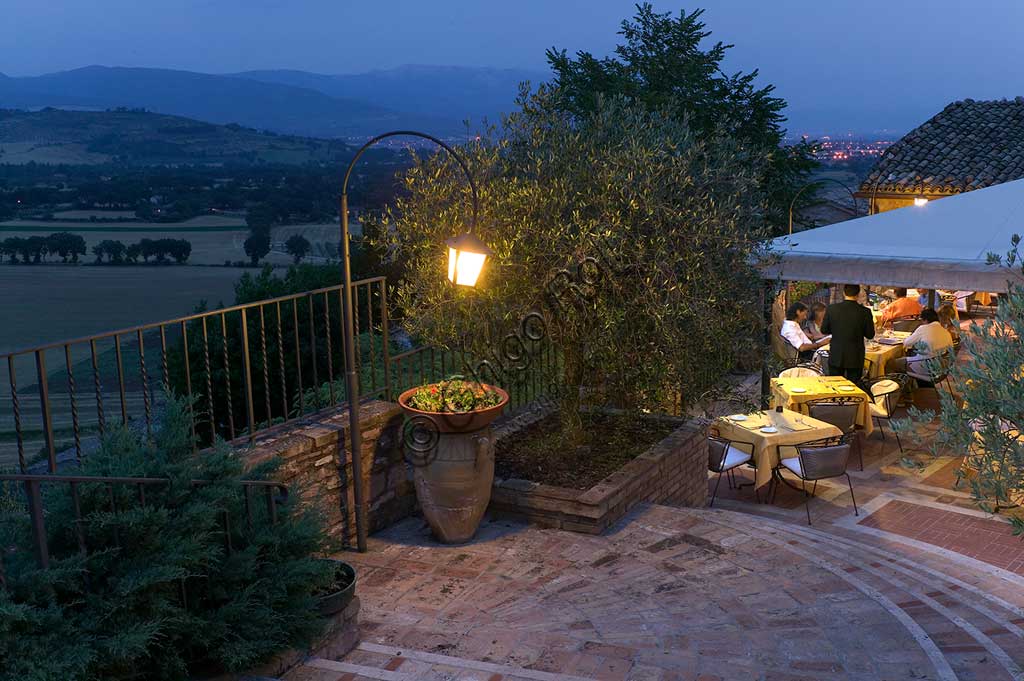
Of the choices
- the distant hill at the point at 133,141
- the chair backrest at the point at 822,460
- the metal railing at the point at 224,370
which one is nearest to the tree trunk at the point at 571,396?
the metal railing at the point at 224,370

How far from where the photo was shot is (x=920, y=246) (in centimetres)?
883

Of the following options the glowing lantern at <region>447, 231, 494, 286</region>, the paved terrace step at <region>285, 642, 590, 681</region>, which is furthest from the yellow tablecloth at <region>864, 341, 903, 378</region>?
the paved terrace step at <region>285, 642, 590, 681</region>

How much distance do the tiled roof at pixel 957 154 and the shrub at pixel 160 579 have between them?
21716mm

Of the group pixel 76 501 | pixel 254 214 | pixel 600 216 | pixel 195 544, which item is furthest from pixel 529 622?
pixel 254 214

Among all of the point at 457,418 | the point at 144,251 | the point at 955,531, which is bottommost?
the point at 144,251

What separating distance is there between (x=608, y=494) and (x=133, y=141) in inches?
2909

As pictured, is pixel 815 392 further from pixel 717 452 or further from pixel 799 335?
pixel 799 335

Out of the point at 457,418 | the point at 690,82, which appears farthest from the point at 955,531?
the point at 690,82

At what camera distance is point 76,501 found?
3.34 metres

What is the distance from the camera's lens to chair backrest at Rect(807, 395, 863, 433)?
877 centimetres

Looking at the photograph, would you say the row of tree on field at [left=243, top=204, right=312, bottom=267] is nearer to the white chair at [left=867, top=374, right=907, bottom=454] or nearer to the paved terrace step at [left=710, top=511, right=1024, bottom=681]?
the white chair at [left=867, top=374, right=907, bottom=454]

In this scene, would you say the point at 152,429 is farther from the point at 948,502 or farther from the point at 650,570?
the point at 948,502

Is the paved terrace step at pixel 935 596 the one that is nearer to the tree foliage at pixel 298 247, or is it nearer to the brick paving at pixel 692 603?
the brick paving at pixel 692 603

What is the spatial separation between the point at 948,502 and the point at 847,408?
1353 millimetres
